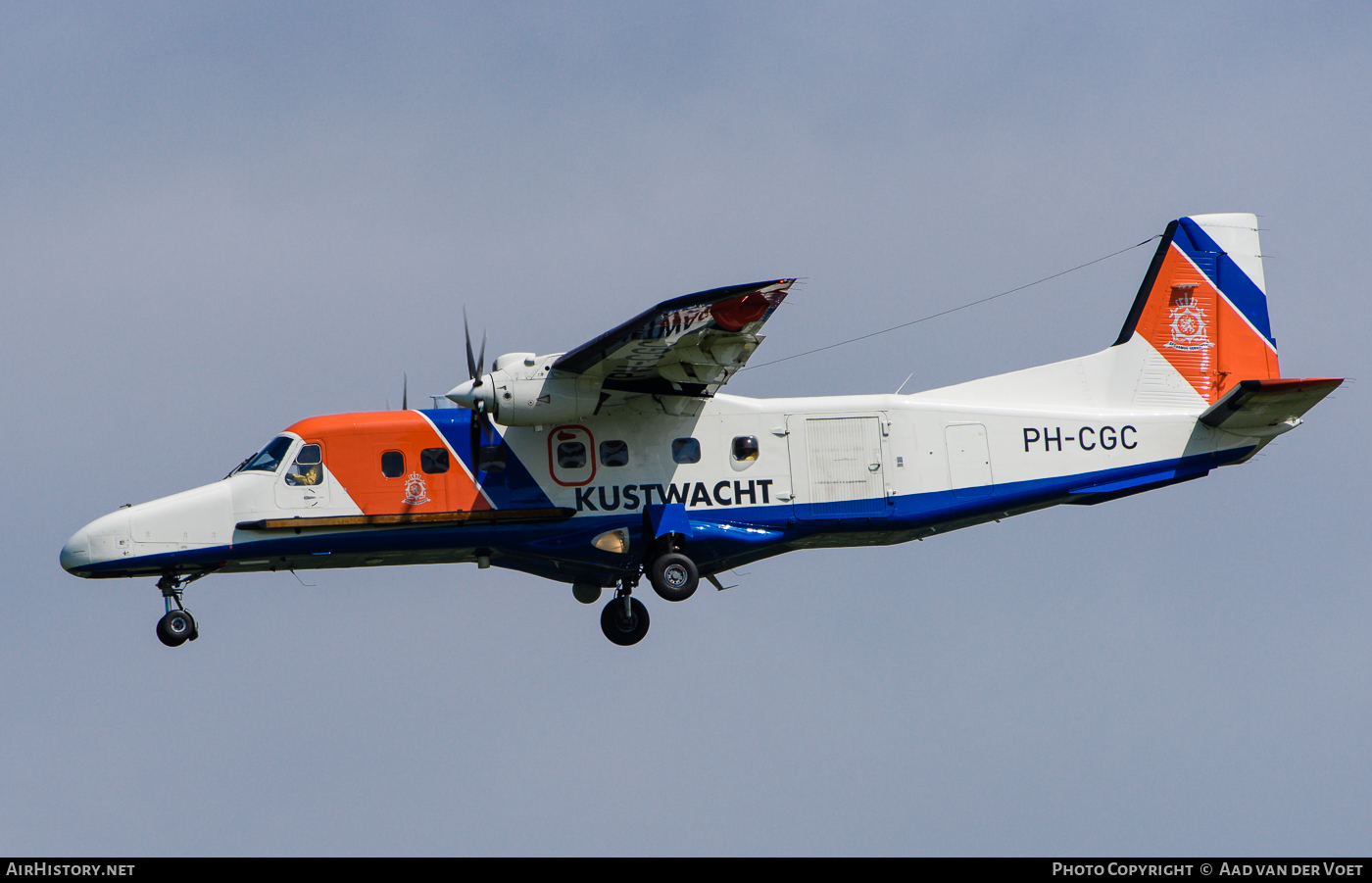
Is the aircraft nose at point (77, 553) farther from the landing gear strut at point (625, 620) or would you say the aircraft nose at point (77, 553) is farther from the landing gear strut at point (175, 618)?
the landing gear strut at point (625, 620)

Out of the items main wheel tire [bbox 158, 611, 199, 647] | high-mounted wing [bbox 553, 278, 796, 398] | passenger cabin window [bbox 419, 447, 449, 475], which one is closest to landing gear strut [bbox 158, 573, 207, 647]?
main wheel tire [bbox 158, 611, 199, 647]

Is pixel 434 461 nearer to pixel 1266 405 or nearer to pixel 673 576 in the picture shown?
pixel 673 576

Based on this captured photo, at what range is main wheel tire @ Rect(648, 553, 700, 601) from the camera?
18797 mm

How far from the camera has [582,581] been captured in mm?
20578

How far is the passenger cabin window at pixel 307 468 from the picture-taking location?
1892cm

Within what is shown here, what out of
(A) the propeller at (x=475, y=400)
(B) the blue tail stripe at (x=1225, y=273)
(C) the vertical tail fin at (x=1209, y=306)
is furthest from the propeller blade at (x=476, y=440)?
(B) the blue tail stripe at (x=1225, y=273)

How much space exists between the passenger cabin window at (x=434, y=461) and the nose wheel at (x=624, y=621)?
3.11 metres

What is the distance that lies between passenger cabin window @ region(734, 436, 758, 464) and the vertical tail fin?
583cm

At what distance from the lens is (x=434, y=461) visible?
1897 cm

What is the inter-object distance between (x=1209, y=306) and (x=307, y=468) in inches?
507

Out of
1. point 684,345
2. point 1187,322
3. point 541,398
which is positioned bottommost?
point 541,398

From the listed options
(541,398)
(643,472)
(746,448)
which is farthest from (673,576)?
(541,398)

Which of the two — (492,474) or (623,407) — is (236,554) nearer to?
(492,474)
